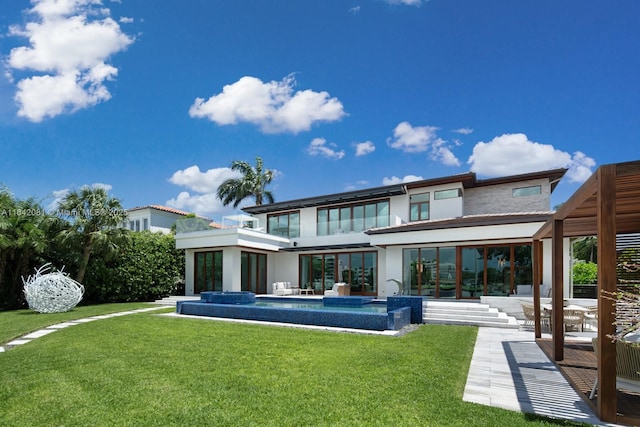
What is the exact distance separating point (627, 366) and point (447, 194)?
1761cm

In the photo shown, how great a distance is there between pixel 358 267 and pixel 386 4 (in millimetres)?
14604

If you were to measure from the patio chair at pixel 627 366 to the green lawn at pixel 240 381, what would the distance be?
49.8 inches

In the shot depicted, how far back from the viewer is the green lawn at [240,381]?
507 centimetres

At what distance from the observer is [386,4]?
15984 mm

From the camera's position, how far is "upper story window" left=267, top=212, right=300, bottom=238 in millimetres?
27406

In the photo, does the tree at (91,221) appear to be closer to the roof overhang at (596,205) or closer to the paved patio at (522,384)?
the paved patio at (522,384)

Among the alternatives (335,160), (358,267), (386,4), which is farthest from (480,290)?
(335,160)

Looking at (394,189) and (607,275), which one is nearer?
(607,275)

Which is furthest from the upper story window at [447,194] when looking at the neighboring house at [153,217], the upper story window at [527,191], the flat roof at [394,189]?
the neighboring house at [153,217]

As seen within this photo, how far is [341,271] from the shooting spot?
82.3 ft

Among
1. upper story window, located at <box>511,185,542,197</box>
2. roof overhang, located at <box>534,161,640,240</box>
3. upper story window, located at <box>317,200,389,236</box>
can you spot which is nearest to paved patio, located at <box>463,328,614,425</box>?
roof overhang, located at <box>534,161,640,240</box>

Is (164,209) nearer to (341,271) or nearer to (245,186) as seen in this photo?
(245,186)

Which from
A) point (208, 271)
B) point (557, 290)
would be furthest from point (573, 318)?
point (208, 271)

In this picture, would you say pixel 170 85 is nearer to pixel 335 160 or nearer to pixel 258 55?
pixel 258 55
